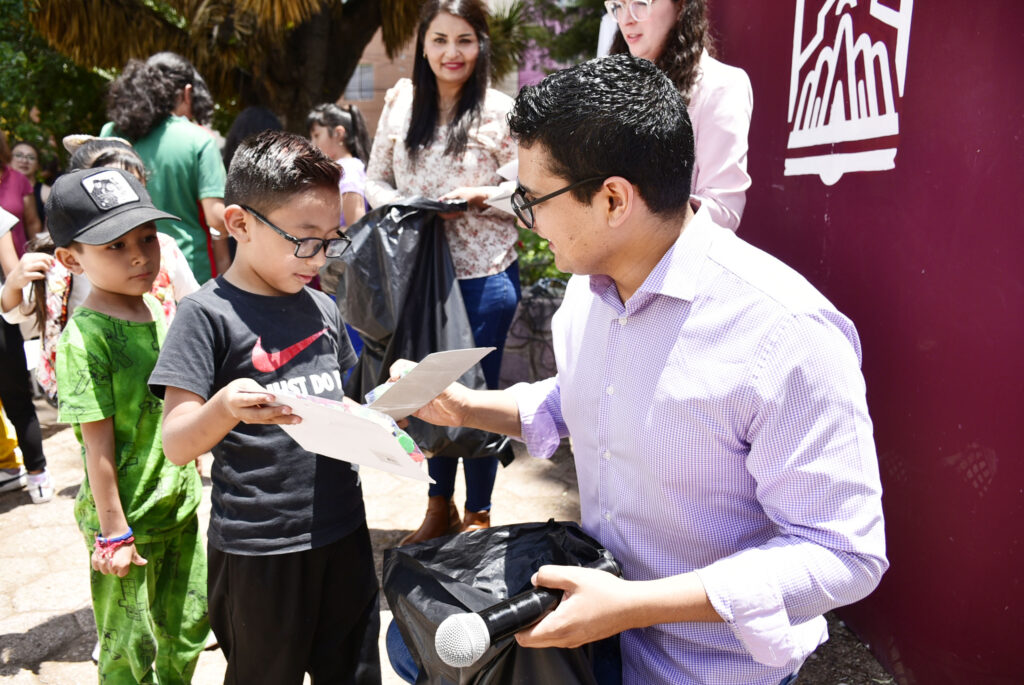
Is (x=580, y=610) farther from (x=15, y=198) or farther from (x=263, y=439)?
(x=15, y=198)

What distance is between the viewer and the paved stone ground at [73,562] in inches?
108

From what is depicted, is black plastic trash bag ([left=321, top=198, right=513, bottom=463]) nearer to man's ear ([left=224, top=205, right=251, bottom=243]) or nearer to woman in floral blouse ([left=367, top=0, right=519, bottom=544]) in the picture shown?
woman in floral blouse ([left=367, top=0, right=519, bottom=544])

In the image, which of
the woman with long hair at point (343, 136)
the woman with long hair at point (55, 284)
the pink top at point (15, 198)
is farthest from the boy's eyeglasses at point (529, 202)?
the pink top at point (15, 198)

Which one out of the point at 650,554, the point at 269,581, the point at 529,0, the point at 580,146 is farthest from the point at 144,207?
the point at 529,0

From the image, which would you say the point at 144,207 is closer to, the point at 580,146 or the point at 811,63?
the point at 580,146

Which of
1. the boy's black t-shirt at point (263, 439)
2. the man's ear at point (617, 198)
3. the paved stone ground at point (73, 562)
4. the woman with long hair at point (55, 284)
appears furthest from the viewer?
the woman with long hair at point (55, 284)

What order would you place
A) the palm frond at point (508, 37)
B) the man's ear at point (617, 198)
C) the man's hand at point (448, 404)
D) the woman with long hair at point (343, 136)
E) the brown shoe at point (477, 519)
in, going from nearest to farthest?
the man's ear at point (617, 198) < the man's hand at point (448, 404) < the brown shoe at point (477, 519) < the woman with long hair at point (343, 136) < the palm frond at point (508, 37)

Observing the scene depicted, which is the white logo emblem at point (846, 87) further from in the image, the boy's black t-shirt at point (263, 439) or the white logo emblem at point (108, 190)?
the white logo emblem at point (108, 190)

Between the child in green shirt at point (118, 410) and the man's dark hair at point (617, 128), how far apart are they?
1357mm

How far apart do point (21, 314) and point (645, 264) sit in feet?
9.20

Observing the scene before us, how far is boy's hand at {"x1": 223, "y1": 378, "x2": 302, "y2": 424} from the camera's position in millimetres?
1523

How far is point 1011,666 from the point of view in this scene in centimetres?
203

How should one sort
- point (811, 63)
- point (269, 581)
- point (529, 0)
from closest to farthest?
point (269, 581) < point (811, 63) < point (529, 0)

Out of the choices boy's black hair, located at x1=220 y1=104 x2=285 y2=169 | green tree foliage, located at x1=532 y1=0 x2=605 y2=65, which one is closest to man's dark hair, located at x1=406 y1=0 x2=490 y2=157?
boy's black hair, located at x1=220 y1=104 x2=285 y2=169
